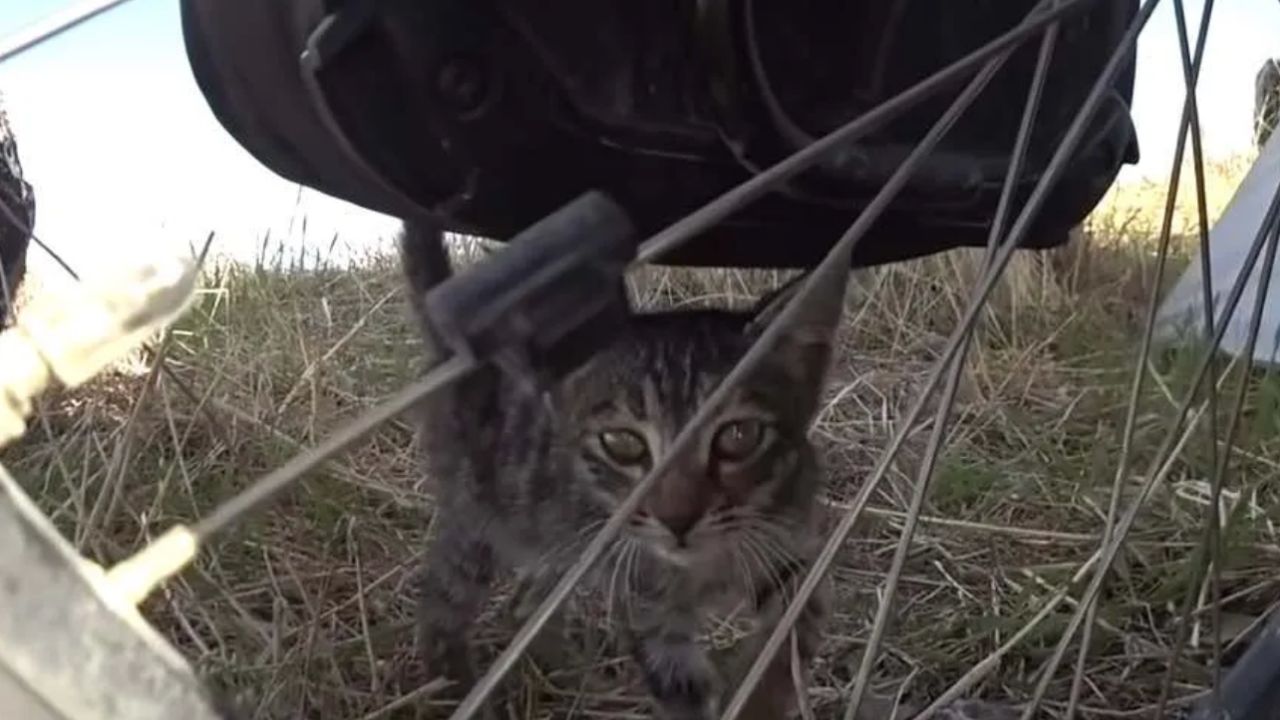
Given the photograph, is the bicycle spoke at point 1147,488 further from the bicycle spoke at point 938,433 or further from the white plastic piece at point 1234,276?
the white plastic piece at point 1234,276

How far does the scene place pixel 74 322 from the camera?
437 millimetres

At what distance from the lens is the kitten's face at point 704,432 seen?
56.2 inches

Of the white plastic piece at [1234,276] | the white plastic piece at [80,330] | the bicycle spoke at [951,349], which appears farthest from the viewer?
the white plastic piece at [1234,276]

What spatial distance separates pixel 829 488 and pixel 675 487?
48 cm

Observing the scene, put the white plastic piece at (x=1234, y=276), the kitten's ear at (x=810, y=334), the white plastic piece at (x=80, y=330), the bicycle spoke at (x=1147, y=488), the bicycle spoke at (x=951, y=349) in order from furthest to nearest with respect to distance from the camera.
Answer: the white plastic piece at (x=1234, y=276), the kitten's ear at (x=810, y=334), the bicycle spoke at (x=1147, y=488), the bicycle spoke at (x=951, y=349), the white plastic piece at (x=80, y=330)

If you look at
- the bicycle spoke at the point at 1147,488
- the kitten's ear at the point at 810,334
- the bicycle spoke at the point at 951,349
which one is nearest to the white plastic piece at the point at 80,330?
the bicycle spoke at the point at 951,349

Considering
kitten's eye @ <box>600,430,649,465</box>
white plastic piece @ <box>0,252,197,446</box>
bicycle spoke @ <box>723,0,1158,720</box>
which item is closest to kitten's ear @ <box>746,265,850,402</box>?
kitten's eye @ <box>600,430,649,465</box>

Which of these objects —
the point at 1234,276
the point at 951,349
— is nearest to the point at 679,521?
the point at 951,349

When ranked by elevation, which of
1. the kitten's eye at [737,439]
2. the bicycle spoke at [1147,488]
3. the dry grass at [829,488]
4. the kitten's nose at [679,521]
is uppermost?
the bicycle spoke at [1147,488]

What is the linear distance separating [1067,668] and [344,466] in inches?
30.9

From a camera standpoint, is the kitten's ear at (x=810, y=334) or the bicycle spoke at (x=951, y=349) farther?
the kitten's ear at (x=810, y=334)

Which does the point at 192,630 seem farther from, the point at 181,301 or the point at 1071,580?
the point at 181,301

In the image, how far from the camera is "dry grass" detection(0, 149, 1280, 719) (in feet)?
4.72

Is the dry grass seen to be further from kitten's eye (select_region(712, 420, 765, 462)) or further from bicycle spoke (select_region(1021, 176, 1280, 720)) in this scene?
bicycle spoke (select_region(1021, 176, 1280, 720))
